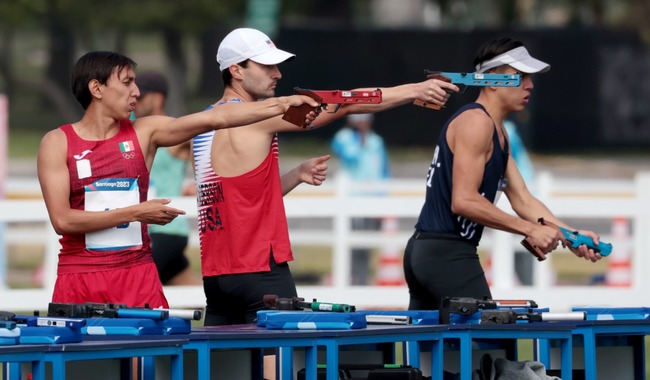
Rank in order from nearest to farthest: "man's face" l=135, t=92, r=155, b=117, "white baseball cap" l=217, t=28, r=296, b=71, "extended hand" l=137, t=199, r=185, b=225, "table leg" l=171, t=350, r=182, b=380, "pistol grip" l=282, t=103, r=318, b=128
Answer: "table leg" l=171, t=350, r=182, b=380 < "extended hand" l=137, t=199, r=185, b=225 < "pistol grip" l=282, t=103, r=318, b=128 < "white baseball cap" l=217, t=28, r=296, b=71 < "man's face" l=135, t=92, r=155, b=117

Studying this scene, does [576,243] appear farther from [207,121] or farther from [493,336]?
[207,121]

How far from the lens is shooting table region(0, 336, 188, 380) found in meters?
5.72

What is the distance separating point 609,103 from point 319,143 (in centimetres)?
693

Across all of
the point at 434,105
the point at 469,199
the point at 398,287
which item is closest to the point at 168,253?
the point at 398,287

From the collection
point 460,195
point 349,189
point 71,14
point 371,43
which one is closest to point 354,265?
point 349,189

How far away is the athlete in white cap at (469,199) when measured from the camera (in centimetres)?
788

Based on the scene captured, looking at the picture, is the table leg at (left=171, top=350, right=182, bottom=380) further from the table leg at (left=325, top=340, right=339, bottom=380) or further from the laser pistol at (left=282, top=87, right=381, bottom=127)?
the laser pistol at (left=282, top=87, right=381, bottom=127)

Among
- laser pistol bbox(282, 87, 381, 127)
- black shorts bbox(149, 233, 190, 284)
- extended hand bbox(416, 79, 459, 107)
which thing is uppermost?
extended hand bbox(416, 79, 459, 107)

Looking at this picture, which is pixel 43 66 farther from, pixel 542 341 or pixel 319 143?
pixel 542 341

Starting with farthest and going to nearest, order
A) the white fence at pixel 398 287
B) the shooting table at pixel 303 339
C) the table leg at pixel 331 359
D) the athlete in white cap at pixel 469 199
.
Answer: the white fence at pixel 398 287, the athlete in white cap at pixel 469 199, the table leg at pixel 331 359, the shooting table at pixel 303 339

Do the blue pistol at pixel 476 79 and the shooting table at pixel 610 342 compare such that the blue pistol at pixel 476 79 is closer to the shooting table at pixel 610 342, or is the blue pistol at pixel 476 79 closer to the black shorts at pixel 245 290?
the black shorts at pixel 245 290

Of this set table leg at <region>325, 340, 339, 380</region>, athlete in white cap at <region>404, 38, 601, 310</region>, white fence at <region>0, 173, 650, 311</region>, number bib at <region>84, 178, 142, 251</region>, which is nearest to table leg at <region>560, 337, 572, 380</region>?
athlete in white cap at <region>404, 38, 601, 310</region>

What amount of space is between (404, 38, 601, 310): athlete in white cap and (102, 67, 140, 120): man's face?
1.78 m

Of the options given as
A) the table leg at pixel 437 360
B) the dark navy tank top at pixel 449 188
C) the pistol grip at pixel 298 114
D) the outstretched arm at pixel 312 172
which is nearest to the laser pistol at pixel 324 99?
the pistol grip at pixel 298 114
